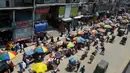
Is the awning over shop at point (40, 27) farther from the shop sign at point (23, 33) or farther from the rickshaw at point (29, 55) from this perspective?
the rickshaw at point (29, 55)

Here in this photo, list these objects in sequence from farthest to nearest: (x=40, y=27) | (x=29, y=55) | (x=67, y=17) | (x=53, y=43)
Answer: (x=67, y=17)
(x=40, y=27)
(x=53, y=43)
(x=29, y=55)

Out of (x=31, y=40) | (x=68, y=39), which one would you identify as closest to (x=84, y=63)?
(x=68, y=39)

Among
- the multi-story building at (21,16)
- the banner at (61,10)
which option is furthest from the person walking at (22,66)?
the banner at (61,10)

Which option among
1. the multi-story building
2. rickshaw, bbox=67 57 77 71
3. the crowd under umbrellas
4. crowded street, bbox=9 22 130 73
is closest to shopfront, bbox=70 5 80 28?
the multi-story building

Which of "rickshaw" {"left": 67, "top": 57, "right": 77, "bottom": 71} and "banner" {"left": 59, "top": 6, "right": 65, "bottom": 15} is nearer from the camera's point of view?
"rickshaw" {"left": 67, "top": 57, "right": 77, "bottom": 71}

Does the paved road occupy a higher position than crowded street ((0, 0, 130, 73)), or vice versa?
crowded street ((0, 0, 130, 73))

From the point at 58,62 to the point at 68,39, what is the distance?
8.16 metres

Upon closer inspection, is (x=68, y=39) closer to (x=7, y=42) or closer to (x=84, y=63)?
(x=84, y=63)

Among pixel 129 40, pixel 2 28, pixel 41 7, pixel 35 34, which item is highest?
pixel 41 7

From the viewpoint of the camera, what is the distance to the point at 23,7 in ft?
87.2

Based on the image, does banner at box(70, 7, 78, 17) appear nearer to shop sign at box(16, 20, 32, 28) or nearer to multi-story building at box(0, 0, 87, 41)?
multi-story building at box(0, 0, 87, 41)

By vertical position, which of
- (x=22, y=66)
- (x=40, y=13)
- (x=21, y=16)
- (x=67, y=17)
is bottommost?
(x=22, y=66)

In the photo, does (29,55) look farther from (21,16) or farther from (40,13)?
(40,13)

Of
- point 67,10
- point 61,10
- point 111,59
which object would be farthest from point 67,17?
point 111,59
